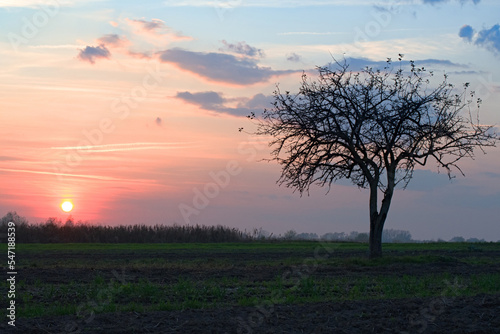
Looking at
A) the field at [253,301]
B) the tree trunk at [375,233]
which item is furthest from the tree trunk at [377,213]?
the field at [253,301]

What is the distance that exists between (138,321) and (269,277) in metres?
9.06

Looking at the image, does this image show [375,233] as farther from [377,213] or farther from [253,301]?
[253,301]

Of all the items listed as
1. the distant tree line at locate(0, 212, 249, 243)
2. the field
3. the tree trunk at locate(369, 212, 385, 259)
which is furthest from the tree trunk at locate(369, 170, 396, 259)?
the distant tree line at locate(0, 212, 249, 243)

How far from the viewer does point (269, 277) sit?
19.6m

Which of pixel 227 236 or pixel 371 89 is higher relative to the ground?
pixel 371 89

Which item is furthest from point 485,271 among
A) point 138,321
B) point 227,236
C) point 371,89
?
point 227,236

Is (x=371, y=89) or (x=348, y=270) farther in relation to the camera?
(x=371, y=89)

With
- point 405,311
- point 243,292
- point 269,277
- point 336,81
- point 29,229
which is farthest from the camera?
point 29,229

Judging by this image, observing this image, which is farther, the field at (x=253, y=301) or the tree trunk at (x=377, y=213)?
the tree trunk at (x=377, y=213)

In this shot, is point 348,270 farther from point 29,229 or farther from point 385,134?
point 29,229

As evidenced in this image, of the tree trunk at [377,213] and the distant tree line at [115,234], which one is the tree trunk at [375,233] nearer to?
the tree trunk at [377,213]

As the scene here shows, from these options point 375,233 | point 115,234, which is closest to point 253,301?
point 375,233

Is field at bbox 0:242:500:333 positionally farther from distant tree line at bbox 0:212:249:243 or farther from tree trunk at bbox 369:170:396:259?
distant tree line at bbox 0:212:249:243

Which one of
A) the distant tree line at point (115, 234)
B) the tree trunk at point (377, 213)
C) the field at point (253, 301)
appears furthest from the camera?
the distant tree line at point (115, 234)
